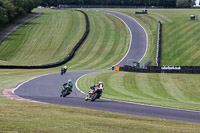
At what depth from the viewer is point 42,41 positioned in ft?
292

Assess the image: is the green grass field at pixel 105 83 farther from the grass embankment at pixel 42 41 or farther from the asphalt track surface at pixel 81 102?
the asphalt track surface at pixel 81 102

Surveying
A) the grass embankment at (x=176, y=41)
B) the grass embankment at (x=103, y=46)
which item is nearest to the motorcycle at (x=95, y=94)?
the grass embankment at (x=103, y=46)

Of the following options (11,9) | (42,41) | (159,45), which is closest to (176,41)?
(159,45)

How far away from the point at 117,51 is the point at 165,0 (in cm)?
11555

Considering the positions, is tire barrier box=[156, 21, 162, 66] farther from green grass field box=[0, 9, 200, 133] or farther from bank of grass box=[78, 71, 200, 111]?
bank of grass box=[78, 71, 200, 111]

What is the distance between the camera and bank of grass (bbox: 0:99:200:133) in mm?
15216

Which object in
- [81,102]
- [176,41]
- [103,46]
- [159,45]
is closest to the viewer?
[81,102]

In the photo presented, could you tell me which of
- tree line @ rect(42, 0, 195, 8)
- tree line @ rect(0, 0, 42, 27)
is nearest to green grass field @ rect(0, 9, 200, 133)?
tree line @ rect(0, 0, 42, 27)

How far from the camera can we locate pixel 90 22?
342 feet

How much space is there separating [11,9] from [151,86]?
2961 inches

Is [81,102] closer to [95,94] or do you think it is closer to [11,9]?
[95,94]

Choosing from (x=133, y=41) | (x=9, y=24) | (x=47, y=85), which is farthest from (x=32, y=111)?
(x=9, y=24)

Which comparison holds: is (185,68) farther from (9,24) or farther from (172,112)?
(9,24)

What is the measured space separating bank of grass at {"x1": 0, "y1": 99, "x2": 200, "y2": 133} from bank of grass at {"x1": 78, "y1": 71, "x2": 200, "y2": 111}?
13226mm
